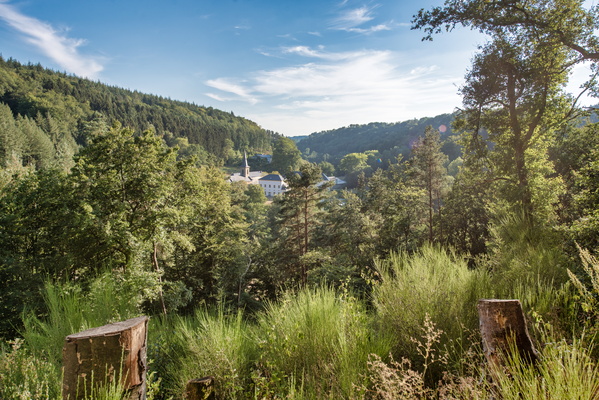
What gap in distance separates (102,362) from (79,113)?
13037 cm

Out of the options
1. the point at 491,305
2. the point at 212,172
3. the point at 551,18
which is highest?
the point at 551,18

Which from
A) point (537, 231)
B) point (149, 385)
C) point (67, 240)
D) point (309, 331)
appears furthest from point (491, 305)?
point (67, 240)

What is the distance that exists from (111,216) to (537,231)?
12.4 metres

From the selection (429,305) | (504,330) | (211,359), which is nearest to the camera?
(504,330)

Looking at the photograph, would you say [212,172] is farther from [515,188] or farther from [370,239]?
[515,188]

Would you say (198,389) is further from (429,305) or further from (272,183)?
(272,183)

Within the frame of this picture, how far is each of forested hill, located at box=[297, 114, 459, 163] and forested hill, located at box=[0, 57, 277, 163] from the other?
155ft

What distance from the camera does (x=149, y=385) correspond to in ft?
Result: 7.13

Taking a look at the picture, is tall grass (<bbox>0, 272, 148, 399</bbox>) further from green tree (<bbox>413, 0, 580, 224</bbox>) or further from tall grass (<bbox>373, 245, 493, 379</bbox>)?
green tree (<bbox>413, 0, 580, 224</bbox>)

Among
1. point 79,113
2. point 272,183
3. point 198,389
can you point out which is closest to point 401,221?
point 198,389

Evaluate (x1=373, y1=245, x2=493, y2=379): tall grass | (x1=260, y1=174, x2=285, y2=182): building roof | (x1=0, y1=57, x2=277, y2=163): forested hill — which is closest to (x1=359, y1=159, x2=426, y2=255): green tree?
(x1=373, y1=245, x2=493, y2=379): tall grass

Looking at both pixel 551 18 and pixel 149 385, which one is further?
pixel 551 18

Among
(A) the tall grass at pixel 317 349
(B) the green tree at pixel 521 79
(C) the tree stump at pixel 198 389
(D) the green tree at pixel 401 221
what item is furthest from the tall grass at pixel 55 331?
(D) the green tree at pixel 401 221

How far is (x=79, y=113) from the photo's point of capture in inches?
3959
